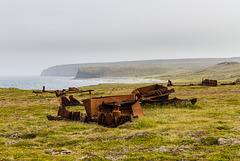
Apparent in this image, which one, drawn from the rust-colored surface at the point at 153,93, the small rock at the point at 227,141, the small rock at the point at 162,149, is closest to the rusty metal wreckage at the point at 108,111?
the rust-colored surface at the point at 153,93

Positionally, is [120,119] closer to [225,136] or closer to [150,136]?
[150,136]

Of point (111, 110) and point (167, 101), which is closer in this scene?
point (111, 110)

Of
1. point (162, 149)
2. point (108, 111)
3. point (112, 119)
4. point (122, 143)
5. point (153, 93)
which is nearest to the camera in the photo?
point (162, 149)

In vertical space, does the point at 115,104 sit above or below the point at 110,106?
above

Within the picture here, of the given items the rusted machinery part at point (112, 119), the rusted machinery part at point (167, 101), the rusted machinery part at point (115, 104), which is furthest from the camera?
the rusted machinery part at point (167, 101)

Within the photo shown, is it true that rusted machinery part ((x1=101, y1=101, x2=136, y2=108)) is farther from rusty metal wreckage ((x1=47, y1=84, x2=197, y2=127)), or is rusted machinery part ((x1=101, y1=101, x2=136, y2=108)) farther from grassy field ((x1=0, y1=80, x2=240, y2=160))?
grassy field ((x1=0, y1=80, x2=240, y2=160))

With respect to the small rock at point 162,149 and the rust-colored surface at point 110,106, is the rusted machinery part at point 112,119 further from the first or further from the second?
the small rock at point 162,149

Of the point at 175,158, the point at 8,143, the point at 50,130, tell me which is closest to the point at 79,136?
the point at 50,130

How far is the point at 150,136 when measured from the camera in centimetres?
960

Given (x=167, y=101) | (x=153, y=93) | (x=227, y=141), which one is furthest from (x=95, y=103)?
(x=227, y=141)

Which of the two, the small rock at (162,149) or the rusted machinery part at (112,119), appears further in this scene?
the rusted machinery part at (112,119)

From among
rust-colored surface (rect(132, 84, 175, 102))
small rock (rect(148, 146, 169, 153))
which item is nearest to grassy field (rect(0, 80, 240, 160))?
small rock (rect(148, 146, 169, 153))

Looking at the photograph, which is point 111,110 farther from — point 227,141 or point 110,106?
point 227,141

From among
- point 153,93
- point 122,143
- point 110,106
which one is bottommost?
point 122,143
